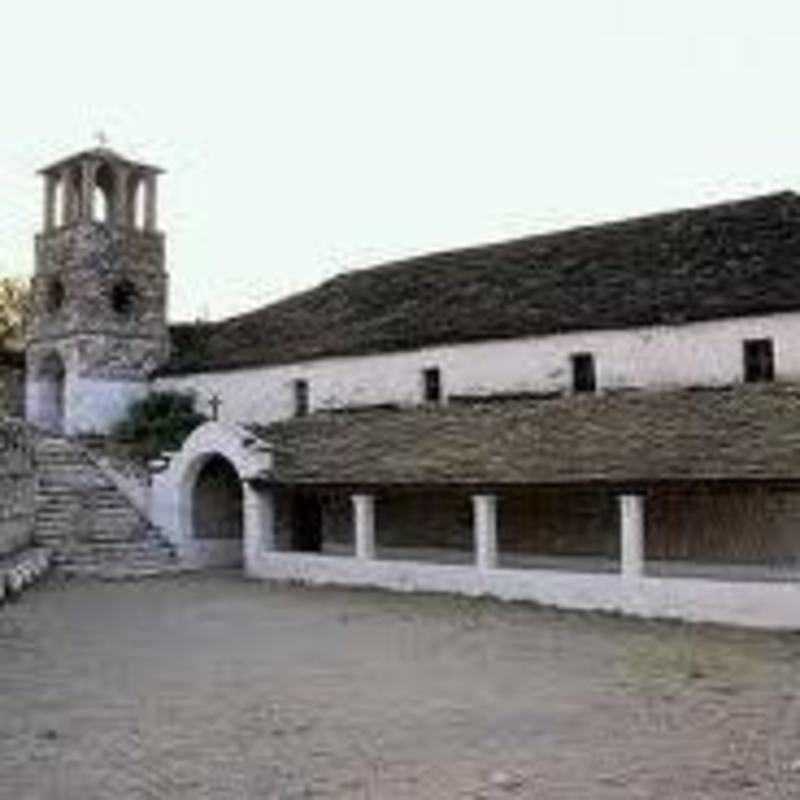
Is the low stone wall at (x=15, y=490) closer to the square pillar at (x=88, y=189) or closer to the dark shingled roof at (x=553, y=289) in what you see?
the dark shingled roof at (x=553, y=289)

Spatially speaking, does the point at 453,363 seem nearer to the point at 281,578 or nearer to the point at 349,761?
the point at 281,578

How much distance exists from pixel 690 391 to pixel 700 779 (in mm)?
14535

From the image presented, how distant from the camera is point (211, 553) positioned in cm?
3098

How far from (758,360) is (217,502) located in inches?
526

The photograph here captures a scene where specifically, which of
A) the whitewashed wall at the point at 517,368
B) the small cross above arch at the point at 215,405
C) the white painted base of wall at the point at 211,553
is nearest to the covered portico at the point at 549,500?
the white painted base of wall at the point at 211,553

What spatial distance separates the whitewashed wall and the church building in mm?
48

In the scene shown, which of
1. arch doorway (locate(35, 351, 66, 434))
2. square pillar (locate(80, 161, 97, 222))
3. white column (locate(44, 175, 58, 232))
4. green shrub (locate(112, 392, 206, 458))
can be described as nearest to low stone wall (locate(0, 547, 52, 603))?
green shrub (locate(112, 392, 206, 458))

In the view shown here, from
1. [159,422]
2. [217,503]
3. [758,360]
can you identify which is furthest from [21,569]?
[758,360]

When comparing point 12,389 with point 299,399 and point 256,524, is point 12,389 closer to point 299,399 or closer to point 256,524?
point 299,399

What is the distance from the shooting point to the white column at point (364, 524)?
86.0 ft

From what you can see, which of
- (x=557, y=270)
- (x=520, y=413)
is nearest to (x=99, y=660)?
(x=520, y=413)

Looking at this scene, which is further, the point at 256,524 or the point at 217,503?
the point at 217,503

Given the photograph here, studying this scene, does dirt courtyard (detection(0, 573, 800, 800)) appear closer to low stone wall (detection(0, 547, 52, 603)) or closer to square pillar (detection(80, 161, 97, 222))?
low stone wall (detection(0, 547, 52, 603))

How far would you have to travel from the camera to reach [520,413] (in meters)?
25.7
